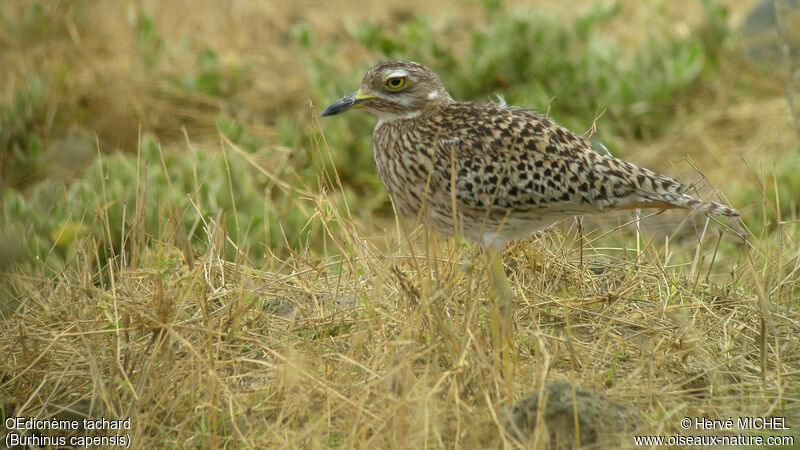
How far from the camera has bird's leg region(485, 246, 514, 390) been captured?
319cm

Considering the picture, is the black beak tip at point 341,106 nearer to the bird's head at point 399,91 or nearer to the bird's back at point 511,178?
the bird's head at point 399,91

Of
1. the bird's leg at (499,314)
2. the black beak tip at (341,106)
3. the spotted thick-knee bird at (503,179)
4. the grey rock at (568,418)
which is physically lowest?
the grey rock at (568,418)

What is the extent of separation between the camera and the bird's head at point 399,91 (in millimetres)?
4141

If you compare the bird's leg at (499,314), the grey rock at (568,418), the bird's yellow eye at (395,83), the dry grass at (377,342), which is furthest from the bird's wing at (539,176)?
the grey rock at (568,418)

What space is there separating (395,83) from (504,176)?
812 mm

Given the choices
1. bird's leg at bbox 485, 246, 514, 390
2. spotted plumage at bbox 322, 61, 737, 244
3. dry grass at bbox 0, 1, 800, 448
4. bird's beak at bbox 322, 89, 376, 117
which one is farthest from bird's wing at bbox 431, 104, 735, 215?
bird's beak at bbox 322, 89, 376, 117

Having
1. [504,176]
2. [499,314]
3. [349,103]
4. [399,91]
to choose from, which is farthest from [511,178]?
[349,103]

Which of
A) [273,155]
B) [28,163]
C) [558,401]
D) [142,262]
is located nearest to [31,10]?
[28,163]

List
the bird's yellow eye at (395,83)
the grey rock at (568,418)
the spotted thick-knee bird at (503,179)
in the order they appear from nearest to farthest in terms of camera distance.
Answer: the grey rock at (568,418) < the spotted thick-knee bird at (503,179) < the bird's yellow eye at (395,83)

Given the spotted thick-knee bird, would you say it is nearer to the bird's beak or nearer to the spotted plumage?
the spotted plumage

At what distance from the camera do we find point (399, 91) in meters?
4.15

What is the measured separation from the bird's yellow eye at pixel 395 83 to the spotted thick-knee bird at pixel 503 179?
0.66 ft

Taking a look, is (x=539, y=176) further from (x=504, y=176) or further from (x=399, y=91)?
(x=399, y=91)

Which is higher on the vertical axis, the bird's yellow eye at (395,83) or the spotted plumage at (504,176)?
the bird's yellow eye at (395,83)
